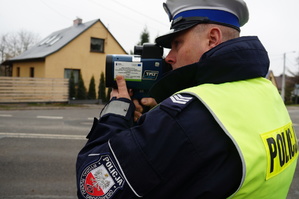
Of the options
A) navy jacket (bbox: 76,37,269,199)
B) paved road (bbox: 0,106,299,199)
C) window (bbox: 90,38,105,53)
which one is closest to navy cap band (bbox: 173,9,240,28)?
navy jacket (bbox: 76,37,269,199)

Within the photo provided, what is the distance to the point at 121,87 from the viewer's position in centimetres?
139

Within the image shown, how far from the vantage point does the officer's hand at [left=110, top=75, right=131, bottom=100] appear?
53.5 inches

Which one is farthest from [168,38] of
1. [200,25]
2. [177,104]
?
[177,104]

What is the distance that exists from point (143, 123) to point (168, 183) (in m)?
0.22

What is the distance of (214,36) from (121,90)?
50 centimetres

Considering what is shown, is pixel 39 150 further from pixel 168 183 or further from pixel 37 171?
pixel 168 183

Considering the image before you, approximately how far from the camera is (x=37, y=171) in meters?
4.37

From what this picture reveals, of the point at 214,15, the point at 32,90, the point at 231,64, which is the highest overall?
the point at 214,15

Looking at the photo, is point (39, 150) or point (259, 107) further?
point (39, 150)

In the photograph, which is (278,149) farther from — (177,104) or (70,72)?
(70,72)

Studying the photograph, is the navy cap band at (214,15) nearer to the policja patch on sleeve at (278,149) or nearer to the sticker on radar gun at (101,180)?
the policja patch on sleeve at (278,149)

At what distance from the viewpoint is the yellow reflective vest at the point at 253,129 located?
3.02ft

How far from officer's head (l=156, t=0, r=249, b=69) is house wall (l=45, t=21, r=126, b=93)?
1777 cm

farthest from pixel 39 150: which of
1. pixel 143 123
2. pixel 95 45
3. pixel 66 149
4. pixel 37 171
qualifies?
pixel 95 45
